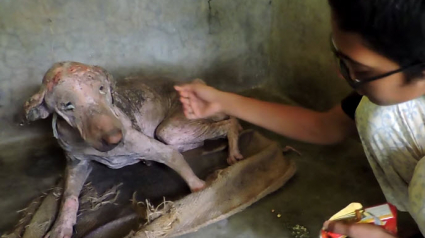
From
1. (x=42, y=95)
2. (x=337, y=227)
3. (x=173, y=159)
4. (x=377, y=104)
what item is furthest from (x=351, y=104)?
(x=42, y=95)

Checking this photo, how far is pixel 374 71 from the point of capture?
1.19m

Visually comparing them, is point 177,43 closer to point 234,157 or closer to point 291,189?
point 234,157

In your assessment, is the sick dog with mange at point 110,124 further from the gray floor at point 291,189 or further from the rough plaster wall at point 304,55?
the rough plaster wall at point 304,55

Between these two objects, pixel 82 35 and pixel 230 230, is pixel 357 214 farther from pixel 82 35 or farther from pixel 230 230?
pixel 82 35

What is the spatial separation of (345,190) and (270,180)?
0.37 m

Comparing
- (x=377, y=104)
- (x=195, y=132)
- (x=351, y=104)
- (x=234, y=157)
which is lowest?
(x=234, y=157)

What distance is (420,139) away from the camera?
56.4 inches

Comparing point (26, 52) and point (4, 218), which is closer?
point (4, 218)

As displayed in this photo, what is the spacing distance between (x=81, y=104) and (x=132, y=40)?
1002 millimetres

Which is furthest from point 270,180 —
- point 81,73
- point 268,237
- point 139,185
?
point 81,73

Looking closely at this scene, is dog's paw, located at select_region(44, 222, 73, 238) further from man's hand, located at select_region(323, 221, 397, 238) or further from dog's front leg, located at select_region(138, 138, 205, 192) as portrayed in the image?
man's hand, located at select_region(323, 221, 397, 238)

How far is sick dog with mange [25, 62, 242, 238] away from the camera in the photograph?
5.74ft

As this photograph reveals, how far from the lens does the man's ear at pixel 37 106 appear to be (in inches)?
69.6

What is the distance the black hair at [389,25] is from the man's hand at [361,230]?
556 mm
